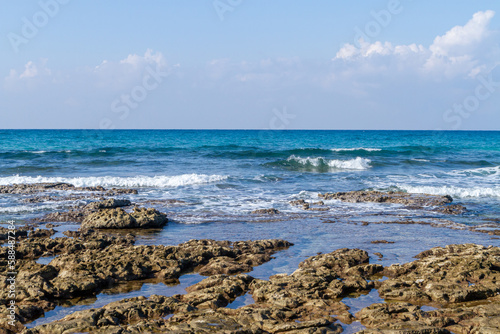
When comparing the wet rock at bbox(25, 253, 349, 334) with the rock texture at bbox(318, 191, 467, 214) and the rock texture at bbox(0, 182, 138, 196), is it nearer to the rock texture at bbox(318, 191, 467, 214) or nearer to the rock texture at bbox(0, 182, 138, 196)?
the rock texture at bbox(318, 191, 467, 214)

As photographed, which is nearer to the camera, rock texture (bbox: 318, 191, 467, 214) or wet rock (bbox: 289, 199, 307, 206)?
rock texture (bbox: 318, 191, 467, 214)

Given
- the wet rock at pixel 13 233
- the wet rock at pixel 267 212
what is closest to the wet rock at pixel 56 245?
the wet rock at pixel 13 233

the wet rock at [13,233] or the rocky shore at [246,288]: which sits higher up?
the rocky shore at [246,288]

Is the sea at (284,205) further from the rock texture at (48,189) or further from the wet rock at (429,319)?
the rock texture at (48,189)

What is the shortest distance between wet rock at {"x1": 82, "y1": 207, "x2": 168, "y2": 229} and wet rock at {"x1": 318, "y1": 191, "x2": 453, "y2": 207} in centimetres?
758

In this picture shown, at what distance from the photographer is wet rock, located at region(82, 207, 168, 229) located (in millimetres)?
11727

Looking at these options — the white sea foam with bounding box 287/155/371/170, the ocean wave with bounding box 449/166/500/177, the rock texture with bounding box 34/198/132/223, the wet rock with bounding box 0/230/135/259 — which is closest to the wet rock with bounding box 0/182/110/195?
the rock texture with bounding box 34/198/132/223

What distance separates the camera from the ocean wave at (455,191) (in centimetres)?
1836

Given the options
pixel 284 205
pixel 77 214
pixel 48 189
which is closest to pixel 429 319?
pixel 284 205

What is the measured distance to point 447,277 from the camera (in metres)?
7.35

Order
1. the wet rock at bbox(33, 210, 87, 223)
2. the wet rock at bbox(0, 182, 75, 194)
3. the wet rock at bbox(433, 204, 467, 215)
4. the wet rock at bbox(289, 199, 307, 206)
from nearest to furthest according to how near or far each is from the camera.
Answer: the wet rock at bbox(33, 210, 87, 223) < the wet rock at bbox(433, 204, 467, 215) < the wet rock at bbox(289, 199, 307, 206) < the wet rock at bbox(0, 182, 75, 194)

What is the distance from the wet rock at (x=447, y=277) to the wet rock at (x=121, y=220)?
6.54 meters

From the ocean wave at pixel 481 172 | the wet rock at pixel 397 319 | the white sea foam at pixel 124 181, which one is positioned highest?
the ocean wave at pixel 481 172

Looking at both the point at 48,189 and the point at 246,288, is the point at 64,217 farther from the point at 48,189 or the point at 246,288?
the point at 246,288
